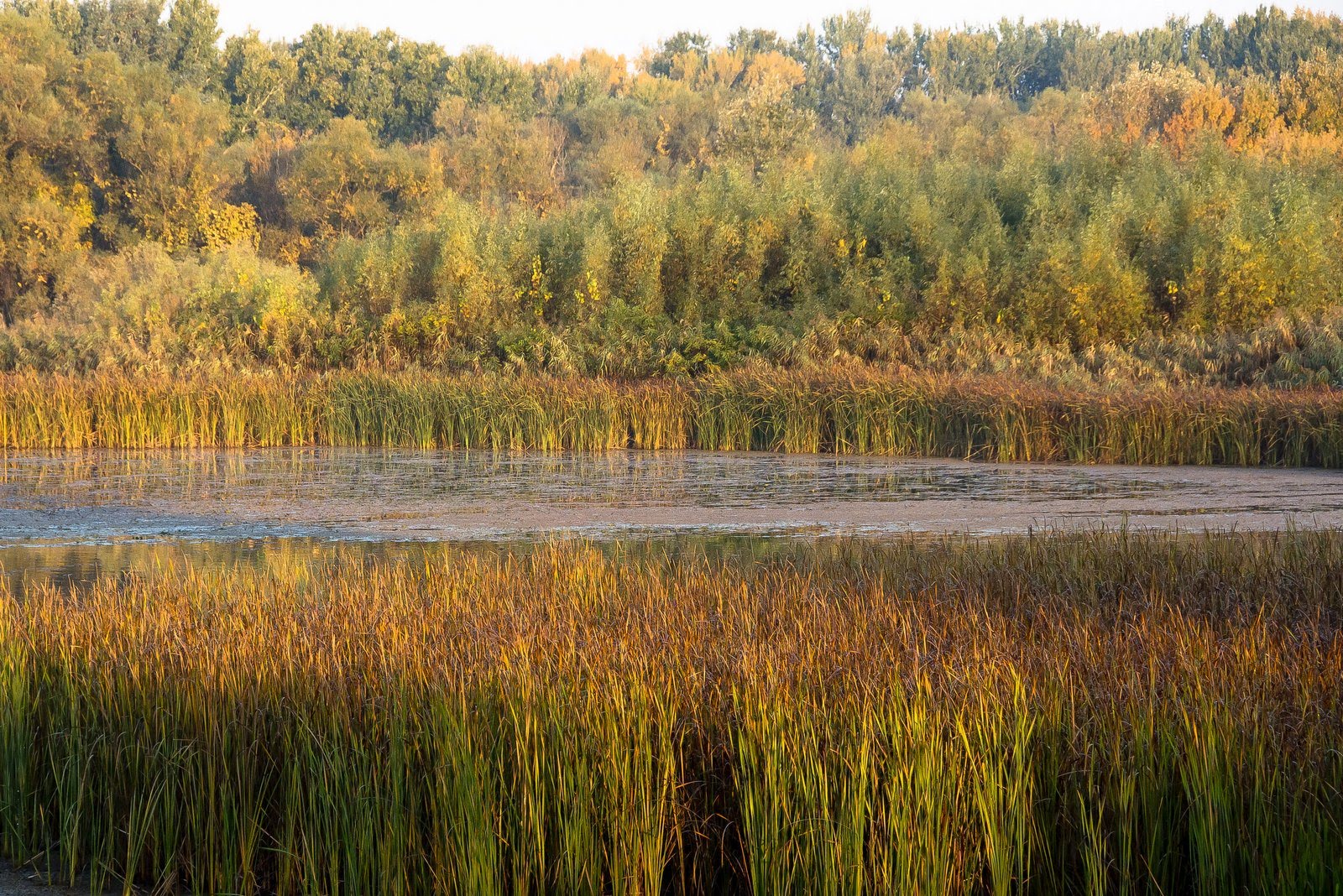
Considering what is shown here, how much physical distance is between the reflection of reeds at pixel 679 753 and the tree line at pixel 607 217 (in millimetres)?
19216

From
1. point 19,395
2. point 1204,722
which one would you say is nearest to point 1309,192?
point 19,395

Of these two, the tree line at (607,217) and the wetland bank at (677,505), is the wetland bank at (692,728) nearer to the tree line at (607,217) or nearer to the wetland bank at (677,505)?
the wetland bank at (677,505)

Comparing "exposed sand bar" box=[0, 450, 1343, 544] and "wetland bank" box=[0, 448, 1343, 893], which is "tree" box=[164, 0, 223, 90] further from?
"wetland bank" box=[0, 448, 1343, 893]

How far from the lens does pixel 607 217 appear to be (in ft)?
97.5

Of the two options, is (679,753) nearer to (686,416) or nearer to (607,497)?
(607,497)

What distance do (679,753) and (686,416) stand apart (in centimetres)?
1510

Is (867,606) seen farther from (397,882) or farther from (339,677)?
(397,882)

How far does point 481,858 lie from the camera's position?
11.2 ft

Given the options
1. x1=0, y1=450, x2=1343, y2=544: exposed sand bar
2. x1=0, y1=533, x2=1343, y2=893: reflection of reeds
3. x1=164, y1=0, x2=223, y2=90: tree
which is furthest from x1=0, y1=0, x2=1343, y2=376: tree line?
x1=0, y1=533, x2=1343, y2=893: reflection of reeds

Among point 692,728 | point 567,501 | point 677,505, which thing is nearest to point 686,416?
point 567,501

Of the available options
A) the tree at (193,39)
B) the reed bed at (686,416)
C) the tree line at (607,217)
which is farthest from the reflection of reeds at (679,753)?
the tree at (193,39)

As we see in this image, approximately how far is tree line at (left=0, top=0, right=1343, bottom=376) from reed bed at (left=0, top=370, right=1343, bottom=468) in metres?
5.28

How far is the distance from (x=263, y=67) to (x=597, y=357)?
111 ft

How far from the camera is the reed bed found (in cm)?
1594
